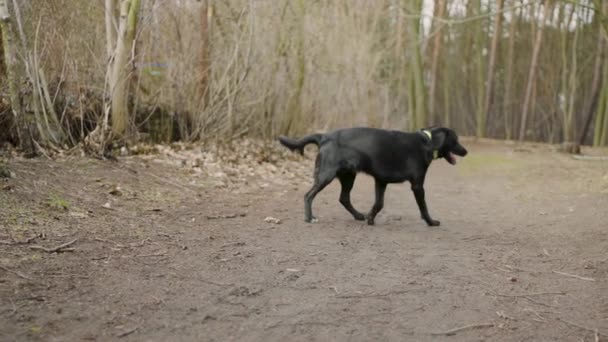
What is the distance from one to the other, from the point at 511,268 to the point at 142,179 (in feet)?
13.2

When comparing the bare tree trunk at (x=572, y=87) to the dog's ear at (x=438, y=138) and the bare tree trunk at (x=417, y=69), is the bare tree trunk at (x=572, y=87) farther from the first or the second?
the dog's ear at (x=438, y=138)

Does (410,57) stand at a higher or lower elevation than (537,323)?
higher

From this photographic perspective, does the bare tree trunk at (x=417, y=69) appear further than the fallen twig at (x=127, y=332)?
Yes

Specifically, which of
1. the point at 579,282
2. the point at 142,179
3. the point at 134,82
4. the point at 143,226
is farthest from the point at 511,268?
the point at 134,82

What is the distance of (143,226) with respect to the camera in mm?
4941

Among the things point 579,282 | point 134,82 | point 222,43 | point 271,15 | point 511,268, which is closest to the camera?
point 579,282

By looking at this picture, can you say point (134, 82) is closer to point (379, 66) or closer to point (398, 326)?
point (398, 326)

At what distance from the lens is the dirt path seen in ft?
9.89

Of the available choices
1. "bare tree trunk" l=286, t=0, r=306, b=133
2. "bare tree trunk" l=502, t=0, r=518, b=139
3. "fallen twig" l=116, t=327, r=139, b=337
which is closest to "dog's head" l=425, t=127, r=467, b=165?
"fallen twig" l=116, t=327, r=139, b=337

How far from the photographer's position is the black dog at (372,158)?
573cm

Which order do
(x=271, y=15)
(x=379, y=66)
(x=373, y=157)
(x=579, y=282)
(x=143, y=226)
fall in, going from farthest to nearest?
(x=379, y=66), (x=271, y=15), (x=373, y=157), (x=143, y=226), (x=579, y=282)

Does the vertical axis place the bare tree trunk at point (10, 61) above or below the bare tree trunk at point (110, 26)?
below

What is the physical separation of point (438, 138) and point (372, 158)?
2.80 ft

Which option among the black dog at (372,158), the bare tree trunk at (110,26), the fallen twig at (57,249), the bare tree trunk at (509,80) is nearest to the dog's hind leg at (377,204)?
the black dog at (372,158)
